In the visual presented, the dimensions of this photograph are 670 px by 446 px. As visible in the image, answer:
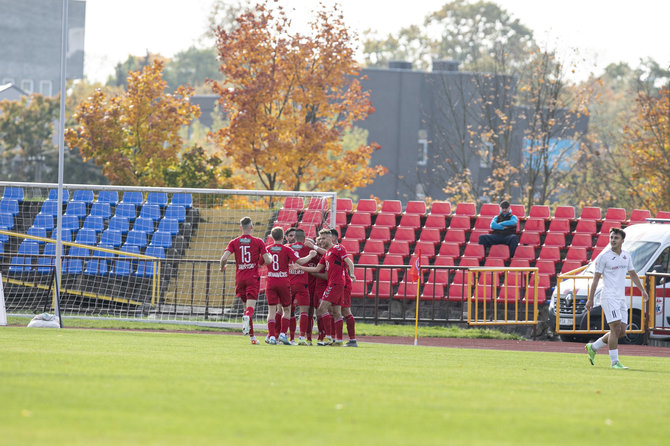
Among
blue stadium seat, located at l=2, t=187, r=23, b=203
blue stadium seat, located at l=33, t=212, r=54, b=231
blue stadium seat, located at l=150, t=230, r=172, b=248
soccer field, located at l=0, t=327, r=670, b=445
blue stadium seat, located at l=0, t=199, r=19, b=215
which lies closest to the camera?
soccer field, located at l=0, t=327, r=670, b=445

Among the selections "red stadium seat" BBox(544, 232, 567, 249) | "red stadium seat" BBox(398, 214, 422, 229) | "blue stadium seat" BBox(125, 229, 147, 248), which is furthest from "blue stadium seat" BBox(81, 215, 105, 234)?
"red stadium seat" BBox(544, 232, 567, 249)

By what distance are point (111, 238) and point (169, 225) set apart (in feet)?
5.04

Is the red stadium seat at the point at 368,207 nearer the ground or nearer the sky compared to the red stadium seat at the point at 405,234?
nearer the sky

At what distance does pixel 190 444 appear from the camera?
679 cm

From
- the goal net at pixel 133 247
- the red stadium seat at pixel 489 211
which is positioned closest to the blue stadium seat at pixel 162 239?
the goal net at pixel 133 247

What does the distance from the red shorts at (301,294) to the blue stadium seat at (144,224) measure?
1047 centimetres

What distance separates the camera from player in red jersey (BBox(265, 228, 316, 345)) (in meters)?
17.5

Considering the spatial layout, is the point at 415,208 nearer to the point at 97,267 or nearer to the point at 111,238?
the point at 111,238

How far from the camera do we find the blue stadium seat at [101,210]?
28.1 meters

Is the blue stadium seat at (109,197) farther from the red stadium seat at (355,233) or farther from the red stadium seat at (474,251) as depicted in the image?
the red stadium seat at (474,251)

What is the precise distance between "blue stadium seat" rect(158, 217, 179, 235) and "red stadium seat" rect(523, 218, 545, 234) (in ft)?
30.1

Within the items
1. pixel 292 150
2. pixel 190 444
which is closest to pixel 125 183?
pixel 292 150

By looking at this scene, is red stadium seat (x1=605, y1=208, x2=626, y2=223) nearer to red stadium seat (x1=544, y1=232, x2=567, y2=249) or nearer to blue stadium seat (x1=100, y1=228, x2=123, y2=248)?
red stadium seat (x1=544, y1=232, x2=567, y2=249)

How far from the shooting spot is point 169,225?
2773cm
